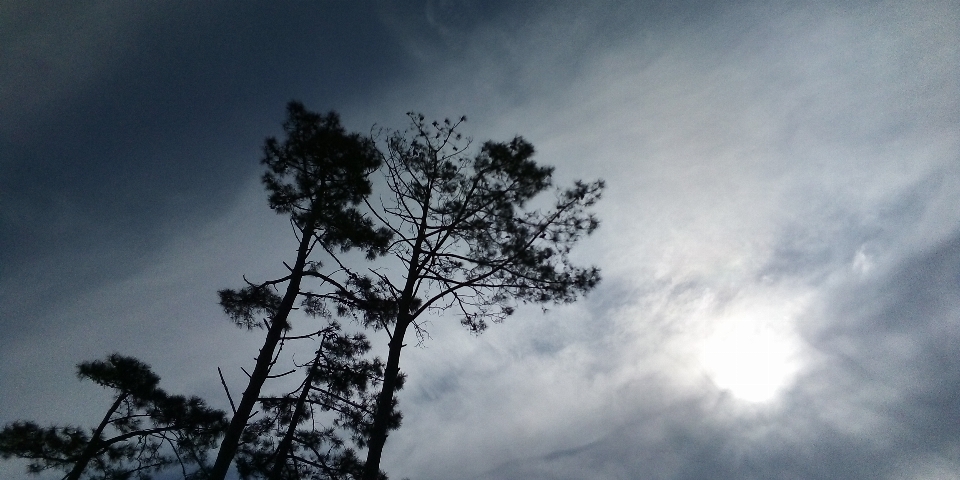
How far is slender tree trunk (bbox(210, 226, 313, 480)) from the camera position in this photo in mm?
7492

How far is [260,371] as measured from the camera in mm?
8172

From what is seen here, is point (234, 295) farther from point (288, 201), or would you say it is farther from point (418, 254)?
point (418, 254)

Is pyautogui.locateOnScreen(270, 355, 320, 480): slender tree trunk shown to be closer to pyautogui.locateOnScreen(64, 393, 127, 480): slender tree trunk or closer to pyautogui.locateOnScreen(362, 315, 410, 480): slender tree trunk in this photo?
pyautogui.locateOnScreen(362, 315, 410, 480): slender tree trunk

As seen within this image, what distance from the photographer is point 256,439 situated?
10.1 m

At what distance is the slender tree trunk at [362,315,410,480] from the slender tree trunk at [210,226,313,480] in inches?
82.9

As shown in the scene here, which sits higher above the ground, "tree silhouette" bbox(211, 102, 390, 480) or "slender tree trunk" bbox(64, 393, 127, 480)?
"tree silhouette" bbox(211, 102, 390, 480)

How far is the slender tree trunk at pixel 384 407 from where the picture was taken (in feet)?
26.6

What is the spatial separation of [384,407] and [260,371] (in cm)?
231

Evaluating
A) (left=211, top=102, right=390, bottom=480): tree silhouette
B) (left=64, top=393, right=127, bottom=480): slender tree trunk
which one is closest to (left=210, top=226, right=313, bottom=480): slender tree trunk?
(left=211, top=102, right=390, bottom=480): tree silhouette

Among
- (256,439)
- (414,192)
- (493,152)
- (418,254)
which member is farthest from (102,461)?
(493,152)

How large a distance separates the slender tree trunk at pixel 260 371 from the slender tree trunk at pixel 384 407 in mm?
2106

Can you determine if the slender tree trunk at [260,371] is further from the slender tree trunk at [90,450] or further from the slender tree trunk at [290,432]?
the slender tree trunk at [90,450]

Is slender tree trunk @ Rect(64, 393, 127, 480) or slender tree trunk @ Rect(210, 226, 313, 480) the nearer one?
slender tree trunk @ Rect(210, 226, 313, 480)

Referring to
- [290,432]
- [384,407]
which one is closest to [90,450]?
[290,432]
